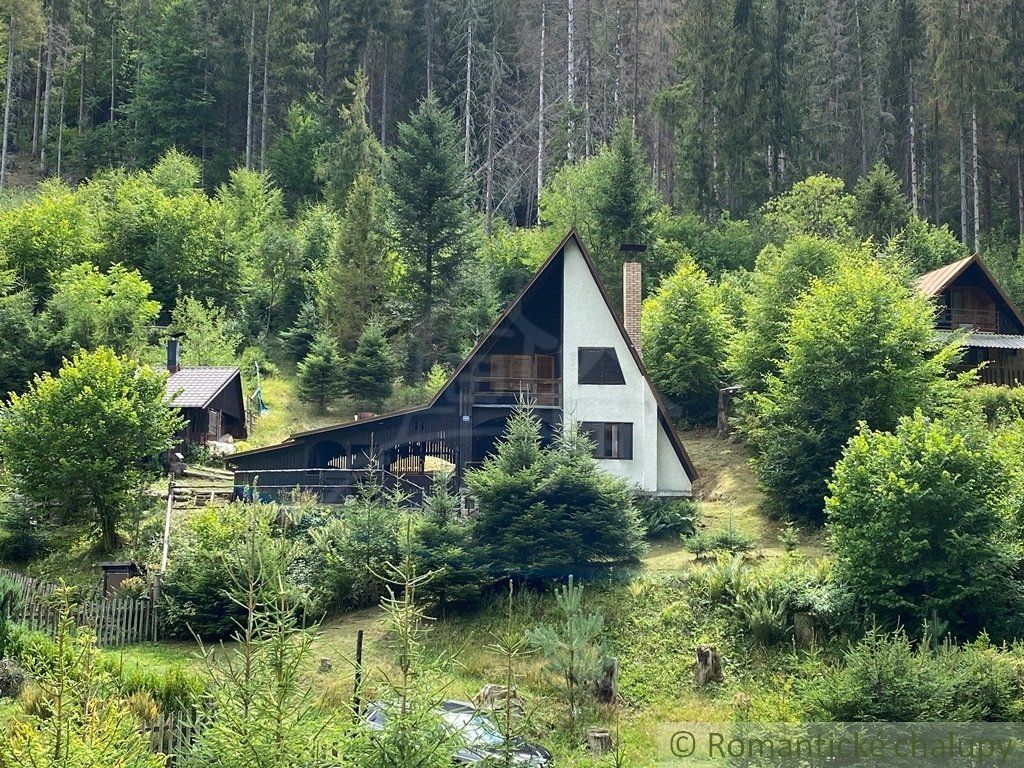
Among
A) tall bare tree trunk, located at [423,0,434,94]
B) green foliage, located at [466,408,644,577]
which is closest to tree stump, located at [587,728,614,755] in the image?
green foliage, located at [466,408,644,577]

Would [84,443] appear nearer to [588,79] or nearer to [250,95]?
[250,95]

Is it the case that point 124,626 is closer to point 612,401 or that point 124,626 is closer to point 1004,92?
point 612,401

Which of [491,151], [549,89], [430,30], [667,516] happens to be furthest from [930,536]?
[430,30]

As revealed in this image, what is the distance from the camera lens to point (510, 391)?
3847 centimetres

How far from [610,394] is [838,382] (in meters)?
7.23

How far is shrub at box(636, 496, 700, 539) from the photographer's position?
115ft

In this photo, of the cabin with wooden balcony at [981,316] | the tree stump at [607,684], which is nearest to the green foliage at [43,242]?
the tree stump at [607,684]

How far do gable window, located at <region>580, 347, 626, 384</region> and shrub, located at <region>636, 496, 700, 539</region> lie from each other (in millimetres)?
4269

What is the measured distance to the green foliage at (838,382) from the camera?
118 ft

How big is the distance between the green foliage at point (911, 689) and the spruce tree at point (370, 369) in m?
28.7

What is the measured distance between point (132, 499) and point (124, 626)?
5.82 m

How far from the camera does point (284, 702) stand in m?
11.0

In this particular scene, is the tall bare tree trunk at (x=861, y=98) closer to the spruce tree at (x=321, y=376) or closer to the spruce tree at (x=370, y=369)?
the spruce tree at (x=370, y=369)

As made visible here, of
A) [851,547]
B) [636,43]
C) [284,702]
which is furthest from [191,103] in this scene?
[284,702]
